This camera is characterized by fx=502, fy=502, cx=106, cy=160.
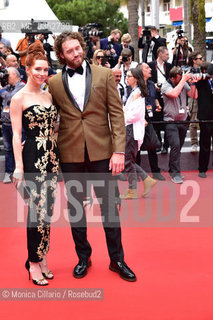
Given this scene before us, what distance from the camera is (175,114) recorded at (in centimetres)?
766

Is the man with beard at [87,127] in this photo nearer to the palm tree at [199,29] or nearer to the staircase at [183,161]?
the staircase at [183,161]

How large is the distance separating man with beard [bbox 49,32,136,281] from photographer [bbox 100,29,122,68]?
573 cm

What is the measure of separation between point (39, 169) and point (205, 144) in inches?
188

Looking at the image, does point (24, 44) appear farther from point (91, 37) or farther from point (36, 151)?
point (36, 151)

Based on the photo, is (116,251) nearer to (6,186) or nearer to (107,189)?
(107,189)

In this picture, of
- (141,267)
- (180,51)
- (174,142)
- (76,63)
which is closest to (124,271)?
(141,267)

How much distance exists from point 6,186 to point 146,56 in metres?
→ 3.89

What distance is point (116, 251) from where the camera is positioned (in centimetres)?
397

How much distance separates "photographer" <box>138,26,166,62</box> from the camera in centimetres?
965

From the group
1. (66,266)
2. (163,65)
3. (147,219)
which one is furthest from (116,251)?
(163,65)

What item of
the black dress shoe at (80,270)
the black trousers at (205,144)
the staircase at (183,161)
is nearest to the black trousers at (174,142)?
the black trousers at (205,144)

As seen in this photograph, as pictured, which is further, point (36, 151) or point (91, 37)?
point (91, 37)

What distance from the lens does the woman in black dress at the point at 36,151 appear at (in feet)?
11.9

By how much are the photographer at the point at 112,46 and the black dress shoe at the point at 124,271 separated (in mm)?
6068
